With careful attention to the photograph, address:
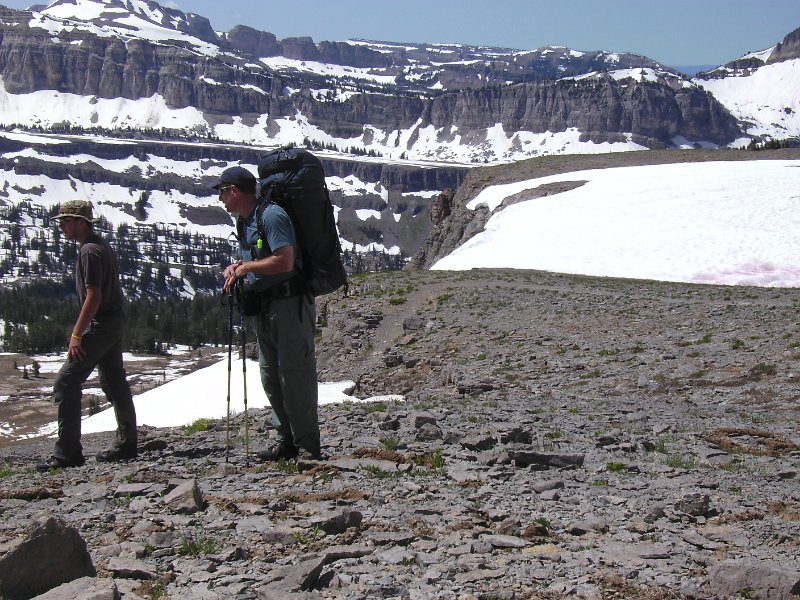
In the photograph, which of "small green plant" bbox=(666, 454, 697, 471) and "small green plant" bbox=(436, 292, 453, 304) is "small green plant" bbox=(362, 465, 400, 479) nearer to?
"small green plant" bbox=(666, 454, 697, 471)

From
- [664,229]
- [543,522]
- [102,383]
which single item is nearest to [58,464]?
[102,383]

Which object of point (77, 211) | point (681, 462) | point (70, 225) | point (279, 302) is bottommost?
point (681, 462)

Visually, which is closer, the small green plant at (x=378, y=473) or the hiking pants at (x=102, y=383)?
the small green plant at (x=378, y=473)

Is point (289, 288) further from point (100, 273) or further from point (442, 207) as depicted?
point (442, 207)

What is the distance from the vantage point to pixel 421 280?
39.8 meters

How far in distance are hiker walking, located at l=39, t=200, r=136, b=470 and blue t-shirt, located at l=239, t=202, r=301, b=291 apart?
2377 millimetres

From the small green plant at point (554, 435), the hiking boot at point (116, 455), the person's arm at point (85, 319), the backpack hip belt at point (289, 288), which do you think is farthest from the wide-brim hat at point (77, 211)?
the small green plant at point (554, 435)

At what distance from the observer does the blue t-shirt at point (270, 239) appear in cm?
1051

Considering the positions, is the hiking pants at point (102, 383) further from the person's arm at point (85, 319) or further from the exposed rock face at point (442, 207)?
the exposed rock face at point (442, 207)

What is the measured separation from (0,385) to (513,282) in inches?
4734

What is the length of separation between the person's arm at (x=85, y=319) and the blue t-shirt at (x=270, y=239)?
2.37 metres

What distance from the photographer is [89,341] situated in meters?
12.3

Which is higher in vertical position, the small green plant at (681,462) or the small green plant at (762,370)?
the small green plant at (681,462)

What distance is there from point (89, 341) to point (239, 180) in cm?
341
